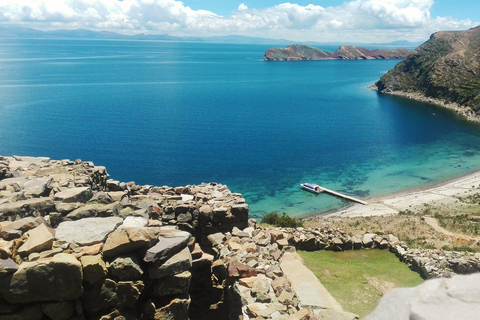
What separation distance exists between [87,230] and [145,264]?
6.65ft

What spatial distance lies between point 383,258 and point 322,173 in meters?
42.4

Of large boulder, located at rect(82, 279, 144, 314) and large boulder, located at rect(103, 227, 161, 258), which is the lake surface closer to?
large boulder, located at rect(103, 227, 161, 258)

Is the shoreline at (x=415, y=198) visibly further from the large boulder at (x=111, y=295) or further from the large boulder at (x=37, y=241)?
the large boulder at (x=37, y=241)

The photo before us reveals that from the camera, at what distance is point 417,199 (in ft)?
162

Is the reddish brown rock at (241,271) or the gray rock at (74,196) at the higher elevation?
the gray rock at (74,196)

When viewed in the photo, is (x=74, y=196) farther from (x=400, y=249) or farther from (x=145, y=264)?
(x=400, y=249)

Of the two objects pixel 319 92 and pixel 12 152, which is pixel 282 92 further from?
pixel 12 152

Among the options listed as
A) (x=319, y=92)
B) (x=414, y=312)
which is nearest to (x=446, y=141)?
(x=319, y=92)

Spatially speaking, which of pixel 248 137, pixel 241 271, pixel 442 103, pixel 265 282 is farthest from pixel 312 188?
pixel 442 103

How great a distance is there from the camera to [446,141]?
82125mm

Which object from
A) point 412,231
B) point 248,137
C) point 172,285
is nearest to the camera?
point 172,285

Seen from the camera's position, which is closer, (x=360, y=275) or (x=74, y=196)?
(x=74, y=196)

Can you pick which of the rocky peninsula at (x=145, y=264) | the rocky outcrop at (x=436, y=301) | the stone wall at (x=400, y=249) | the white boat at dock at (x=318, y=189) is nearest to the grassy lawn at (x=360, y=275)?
the stone wall at (x=400, y=249)

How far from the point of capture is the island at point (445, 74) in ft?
395
